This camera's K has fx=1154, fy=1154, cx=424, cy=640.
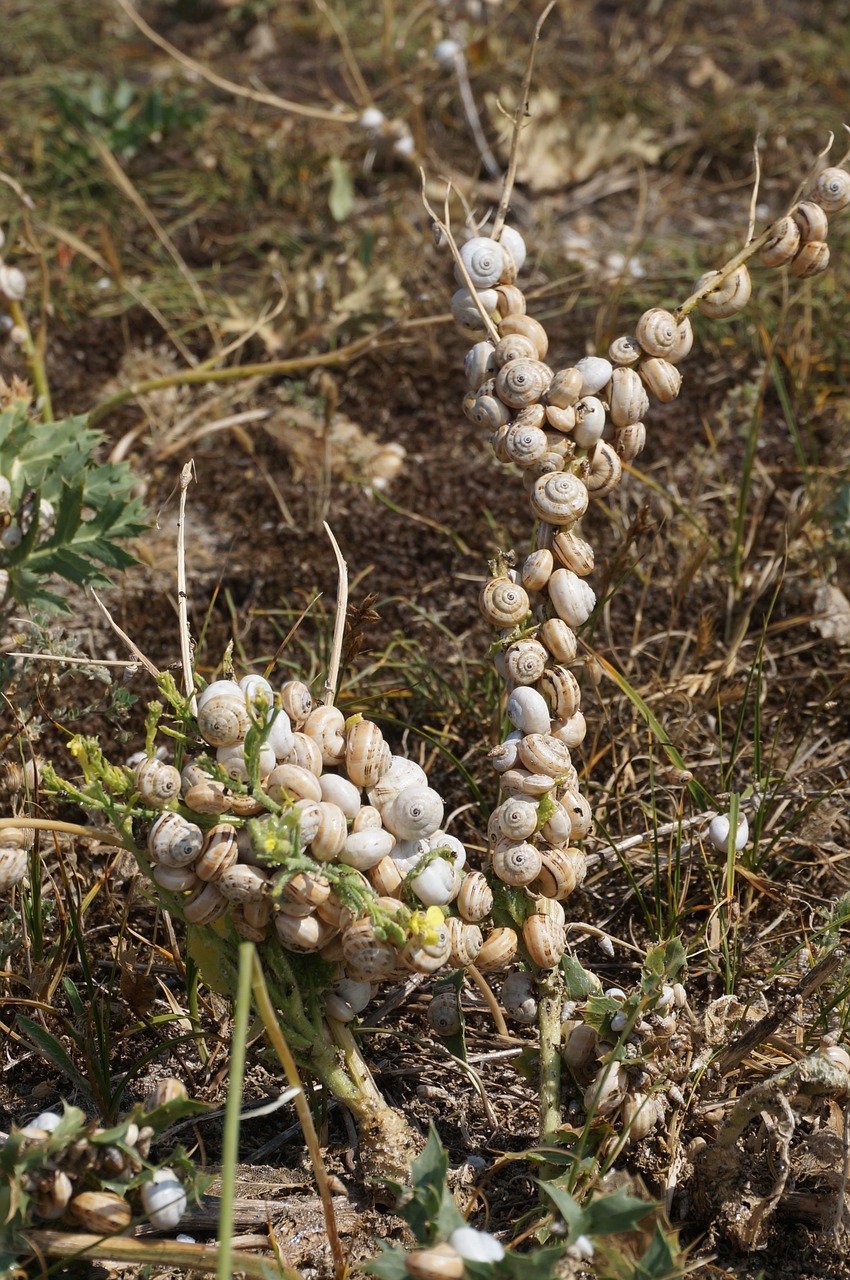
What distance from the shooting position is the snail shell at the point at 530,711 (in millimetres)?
1520

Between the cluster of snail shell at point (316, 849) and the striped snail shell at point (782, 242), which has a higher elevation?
the striped snail shell at point (782, 242)

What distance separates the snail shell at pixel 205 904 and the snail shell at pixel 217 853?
0.02 metres

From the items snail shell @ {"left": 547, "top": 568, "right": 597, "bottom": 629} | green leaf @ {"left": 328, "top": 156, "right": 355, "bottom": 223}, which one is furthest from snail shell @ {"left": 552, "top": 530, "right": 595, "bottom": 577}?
green leaf @ {"left": 328, "top": 156, "right": 355, "bottom": 223}

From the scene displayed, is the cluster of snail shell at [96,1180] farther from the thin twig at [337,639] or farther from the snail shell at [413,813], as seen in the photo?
the thin twig at [337,639]

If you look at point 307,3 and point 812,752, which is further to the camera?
point 307,3

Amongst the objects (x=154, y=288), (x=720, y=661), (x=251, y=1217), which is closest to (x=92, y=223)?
(x=154, y=288)

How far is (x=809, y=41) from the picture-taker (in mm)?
4465

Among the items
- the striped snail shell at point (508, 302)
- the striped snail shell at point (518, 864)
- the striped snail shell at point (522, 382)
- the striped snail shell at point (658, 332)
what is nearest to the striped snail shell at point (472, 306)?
the striped snail shell at point (508, 302)

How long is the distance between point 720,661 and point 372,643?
29.1 inches

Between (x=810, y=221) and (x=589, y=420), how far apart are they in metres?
0.43

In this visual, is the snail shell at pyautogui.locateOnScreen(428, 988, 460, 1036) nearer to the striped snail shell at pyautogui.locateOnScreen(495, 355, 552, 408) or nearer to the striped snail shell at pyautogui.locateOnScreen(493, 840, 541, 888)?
the striped snail shell at pyautogui.locateOnScreen(493, 840, 541, 888)

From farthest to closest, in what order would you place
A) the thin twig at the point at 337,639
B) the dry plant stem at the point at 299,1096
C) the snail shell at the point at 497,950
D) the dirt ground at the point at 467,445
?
the dirt ground at the point at 467,445 → the thin twig at the point at 337,639 → the snail shell at the point at 497,950 → the dry plant stem at the point at 299,1096

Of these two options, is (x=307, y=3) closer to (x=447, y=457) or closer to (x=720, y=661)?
(x=447, y=457)

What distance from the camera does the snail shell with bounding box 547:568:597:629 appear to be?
1550mm
